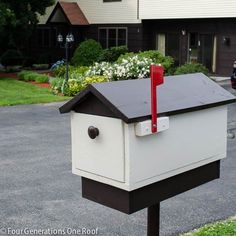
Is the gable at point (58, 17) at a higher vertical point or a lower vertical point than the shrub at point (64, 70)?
higher

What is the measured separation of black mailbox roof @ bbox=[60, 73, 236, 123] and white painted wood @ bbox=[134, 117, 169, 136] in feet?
0.12

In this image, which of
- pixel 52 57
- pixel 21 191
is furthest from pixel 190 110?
pixel 52 57

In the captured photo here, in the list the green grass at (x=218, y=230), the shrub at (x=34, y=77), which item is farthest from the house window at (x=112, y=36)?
the green grass at (x=218, y=230)

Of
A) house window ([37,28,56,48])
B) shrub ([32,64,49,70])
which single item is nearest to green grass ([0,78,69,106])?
shrub ([32,64,49,70])

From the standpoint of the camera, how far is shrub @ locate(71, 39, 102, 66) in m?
27.3

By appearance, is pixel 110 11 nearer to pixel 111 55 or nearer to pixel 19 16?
pixel 111 55

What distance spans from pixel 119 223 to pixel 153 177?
2778mm

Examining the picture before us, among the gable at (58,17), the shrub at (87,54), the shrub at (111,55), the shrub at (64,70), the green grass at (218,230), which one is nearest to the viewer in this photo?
the green grass at (218,230)

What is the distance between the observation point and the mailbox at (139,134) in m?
3.07

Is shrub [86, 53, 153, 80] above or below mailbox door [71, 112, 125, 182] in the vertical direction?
below

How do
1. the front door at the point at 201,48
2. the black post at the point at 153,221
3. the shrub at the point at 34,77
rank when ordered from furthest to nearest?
the front door at the point at 201,48 → the shrub at the point at 34,77 → the black post at the point at 153,221

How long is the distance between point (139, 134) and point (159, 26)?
A: 2661 centimetres

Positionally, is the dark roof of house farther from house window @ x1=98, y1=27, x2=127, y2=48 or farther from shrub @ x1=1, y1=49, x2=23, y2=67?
shrub @ x1=1, y1=49, x2=23, y2=67

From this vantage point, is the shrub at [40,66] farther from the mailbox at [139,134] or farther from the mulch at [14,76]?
the mailbox at [139,134]
